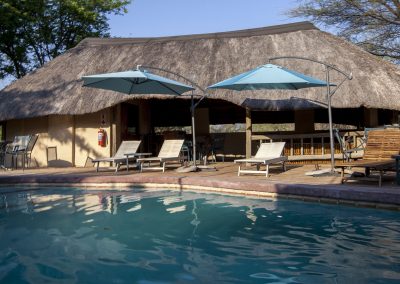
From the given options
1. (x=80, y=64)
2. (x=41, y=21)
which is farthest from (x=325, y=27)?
(x=41, y=21)

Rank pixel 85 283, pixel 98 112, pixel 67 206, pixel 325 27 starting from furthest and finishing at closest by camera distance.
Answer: pixel 325 27, pixel 98 112, pixel 67 206, pixel 85 283

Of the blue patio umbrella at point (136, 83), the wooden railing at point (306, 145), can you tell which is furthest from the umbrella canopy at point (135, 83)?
the wooden railing at point (306, 145)

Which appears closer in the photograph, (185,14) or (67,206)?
(67,206)

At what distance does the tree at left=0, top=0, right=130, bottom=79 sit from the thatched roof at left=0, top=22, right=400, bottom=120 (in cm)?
620

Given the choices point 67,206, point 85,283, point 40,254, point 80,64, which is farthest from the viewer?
point 80,64

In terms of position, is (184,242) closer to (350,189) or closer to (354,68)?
(350,189)

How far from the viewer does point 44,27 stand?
68.3 ft

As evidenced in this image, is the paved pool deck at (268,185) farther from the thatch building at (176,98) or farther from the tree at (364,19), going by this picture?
the tree at (364,19)

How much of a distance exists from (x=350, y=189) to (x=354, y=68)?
6763 millimetres

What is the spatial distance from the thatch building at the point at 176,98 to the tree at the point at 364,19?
4.09m

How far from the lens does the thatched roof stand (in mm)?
11078

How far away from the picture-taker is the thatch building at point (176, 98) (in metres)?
11.1

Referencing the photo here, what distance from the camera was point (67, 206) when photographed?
21.2ft

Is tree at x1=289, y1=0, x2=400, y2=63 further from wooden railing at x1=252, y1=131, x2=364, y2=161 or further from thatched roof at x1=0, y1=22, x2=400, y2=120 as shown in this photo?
wooden railing at x1=252, y1=131, x2=364, y2=161
